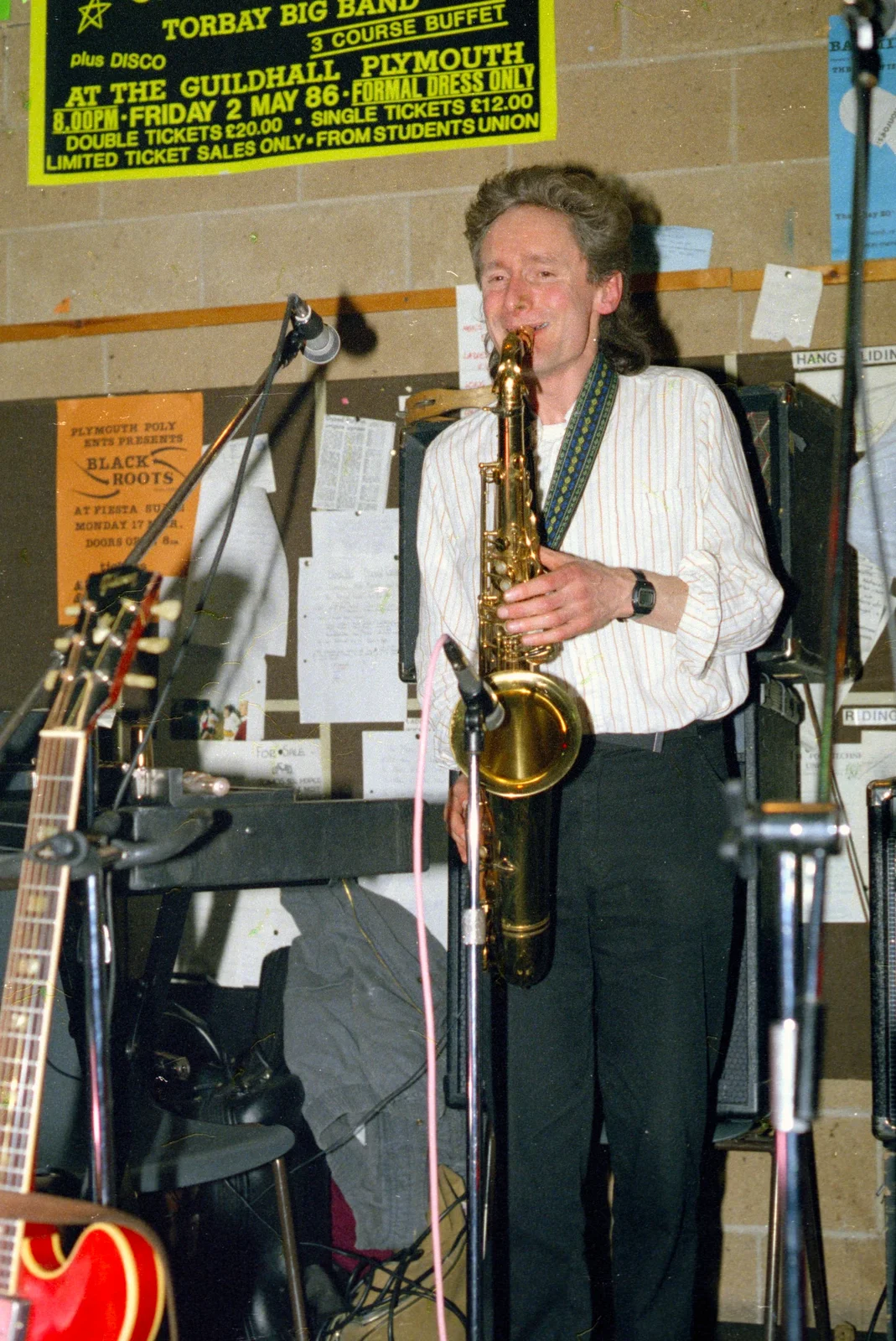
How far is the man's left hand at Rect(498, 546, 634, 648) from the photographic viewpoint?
1748 millimetres

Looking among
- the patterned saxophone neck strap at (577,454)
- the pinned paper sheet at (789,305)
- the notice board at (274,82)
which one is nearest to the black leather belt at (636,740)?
the patterned saxophone neck strap at (577,454)

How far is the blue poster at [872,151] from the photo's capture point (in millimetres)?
2643

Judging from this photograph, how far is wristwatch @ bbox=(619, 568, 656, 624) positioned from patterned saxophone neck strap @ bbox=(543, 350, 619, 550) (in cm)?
22

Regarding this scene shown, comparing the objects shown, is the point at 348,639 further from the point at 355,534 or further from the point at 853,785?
the point at 853,785

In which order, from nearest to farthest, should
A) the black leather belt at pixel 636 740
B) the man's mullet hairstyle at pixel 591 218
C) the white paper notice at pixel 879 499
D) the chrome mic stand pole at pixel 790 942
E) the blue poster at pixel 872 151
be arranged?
the chrome mic stand pole at pixel 790 942, the black leather belt at pixel 636 740, the man's mullet hairstyle at pixel 591 218, the white paper notice at pixel 879 499, the blue poster at pixel 872 151

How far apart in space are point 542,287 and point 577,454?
30 cm

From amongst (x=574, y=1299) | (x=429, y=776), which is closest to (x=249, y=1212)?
(x=574, y=1299)

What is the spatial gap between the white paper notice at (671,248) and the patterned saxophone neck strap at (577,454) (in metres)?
0.85

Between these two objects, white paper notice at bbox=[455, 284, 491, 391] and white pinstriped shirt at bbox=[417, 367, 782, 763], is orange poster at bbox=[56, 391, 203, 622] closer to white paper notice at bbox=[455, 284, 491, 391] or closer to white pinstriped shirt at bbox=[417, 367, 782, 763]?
white paper notice at bbox=[455, 284, 491, 391]

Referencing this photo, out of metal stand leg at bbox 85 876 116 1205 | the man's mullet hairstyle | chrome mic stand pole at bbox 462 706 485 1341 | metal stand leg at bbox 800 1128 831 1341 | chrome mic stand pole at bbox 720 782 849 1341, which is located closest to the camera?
chrome mic stand pole at bbox 720 782 849 1341

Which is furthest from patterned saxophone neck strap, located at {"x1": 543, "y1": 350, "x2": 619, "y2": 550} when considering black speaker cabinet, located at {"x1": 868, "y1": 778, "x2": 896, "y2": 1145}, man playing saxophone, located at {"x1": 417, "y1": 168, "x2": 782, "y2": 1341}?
black speaker cabinet, located at {"x1": 868, "y1": 778, "x2": 896, "y2": 1145}

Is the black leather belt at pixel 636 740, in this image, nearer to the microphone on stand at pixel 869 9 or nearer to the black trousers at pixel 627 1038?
the black trousers at pixel 627 1038

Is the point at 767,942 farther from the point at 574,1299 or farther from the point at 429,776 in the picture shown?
the point at 429,776

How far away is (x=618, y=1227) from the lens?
1854 millimetres
